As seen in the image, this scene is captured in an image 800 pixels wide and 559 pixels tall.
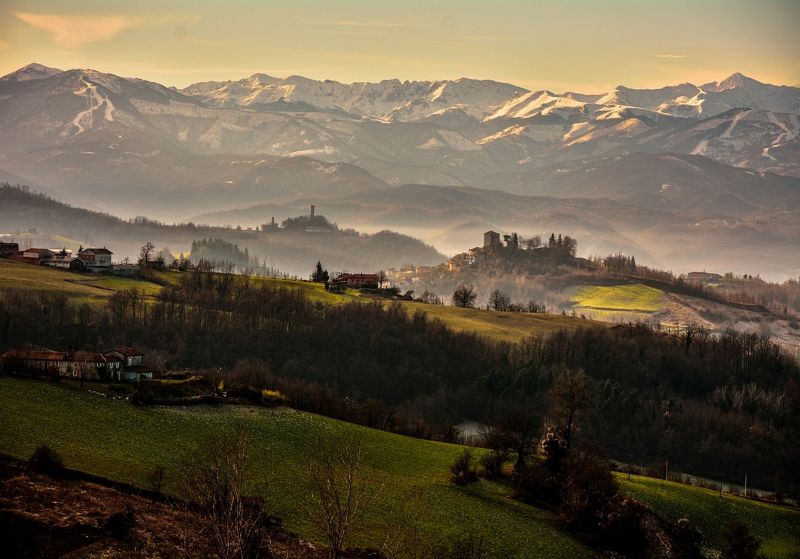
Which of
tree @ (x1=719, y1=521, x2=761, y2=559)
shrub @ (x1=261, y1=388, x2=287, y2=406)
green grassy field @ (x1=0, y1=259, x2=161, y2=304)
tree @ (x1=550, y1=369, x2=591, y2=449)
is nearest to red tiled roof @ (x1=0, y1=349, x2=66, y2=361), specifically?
shrub @ (x1=261, y1=388, x2=287, y2=406)

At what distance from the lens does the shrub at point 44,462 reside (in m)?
57.1

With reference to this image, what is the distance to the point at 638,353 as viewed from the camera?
199500 mm

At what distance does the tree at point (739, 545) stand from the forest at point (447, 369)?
54248mm

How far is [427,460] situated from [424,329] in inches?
4494

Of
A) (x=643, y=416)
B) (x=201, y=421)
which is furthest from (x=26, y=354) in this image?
(x=643, y=416)

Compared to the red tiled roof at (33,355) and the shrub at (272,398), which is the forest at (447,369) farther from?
the red tiled roof at (33,355)

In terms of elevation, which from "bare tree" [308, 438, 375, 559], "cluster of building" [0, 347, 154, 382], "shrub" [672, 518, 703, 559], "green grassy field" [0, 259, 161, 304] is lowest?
"shrub" [672, 518, 703, 559]

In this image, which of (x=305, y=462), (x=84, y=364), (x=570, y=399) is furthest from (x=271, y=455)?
(x=570, y=399)

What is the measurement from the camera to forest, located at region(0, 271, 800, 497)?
5940 inches

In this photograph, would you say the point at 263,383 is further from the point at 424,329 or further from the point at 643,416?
the point at 424,329

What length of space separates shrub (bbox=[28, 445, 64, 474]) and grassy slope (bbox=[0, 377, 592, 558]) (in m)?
1.96

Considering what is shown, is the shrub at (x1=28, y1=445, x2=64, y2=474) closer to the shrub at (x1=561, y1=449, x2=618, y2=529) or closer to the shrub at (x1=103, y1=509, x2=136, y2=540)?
the shrub at (x1=103, y1=509, x2=136, y2=540)

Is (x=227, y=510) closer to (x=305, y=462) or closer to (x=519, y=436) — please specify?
(x=305, y=462)

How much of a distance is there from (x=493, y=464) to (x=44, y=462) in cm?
3882
